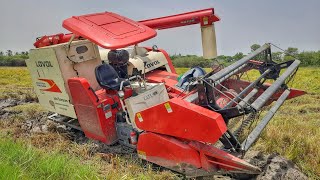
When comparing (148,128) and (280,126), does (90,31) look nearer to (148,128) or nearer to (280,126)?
(148,128)

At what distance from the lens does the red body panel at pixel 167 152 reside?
366 centimetres

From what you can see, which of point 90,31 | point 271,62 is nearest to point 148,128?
point 90,31

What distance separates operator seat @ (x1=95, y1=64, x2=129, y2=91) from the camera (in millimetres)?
5165

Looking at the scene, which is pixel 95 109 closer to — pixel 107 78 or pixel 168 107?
pixel 107 78

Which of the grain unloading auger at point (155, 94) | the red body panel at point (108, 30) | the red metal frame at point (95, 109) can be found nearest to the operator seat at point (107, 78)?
the grain unloading auger at point (155, 94)

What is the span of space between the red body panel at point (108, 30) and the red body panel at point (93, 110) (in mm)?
735

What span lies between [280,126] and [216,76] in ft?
6.77

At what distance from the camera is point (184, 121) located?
354cm

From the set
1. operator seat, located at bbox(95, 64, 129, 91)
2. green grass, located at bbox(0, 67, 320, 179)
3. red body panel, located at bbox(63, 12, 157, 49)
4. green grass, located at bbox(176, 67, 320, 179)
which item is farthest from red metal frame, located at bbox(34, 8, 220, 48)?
green grass, located at bbox(176, 67, 320, 179)

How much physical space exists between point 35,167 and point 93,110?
5.33 feet

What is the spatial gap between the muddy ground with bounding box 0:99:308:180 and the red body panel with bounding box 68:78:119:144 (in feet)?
0.65

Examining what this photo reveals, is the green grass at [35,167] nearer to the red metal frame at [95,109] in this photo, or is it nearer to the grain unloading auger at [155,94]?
the grain unloading auger at [155,94]

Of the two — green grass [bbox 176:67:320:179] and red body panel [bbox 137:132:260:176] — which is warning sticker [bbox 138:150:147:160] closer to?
red body panel [bbox 137:132:260:176]

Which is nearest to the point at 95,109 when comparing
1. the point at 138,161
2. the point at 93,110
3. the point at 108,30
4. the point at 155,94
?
the point at 93,110
